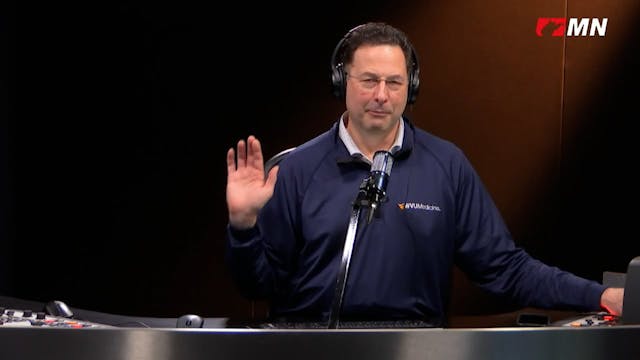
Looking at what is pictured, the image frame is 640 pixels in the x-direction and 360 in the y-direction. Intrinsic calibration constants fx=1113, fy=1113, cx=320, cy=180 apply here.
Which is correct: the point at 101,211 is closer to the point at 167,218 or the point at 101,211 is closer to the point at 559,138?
the point at 167,218

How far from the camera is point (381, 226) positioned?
266cm

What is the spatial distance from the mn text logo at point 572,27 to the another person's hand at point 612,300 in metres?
2.11

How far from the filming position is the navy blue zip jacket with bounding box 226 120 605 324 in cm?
258

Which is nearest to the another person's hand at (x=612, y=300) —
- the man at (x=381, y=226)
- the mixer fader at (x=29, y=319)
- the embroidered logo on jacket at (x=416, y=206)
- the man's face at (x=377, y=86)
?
the man at (x=381, y=226)

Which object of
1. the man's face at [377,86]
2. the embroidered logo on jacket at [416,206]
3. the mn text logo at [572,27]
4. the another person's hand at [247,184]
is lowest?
the embroidered logo on jacket at [416,206]

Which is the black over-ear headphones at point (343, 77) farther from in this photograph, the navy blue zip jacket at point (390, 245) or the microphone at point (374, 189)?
the microphone at point (374, 189)

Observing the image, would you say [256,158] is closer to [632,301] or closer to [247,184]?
[247,184]

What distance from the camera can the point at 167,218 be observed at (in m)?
4.57

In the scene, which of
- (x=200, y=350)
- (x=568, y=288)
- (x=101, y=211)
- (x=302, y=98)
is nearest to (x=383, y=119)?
(x=568, y=288)

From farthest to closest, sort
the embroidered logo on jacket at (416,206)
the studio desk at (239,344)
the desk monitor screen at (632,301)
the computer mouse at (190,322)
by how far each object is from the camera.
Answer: the embroidered logo on jacket at (416,206)
the computer mouse at (190,322)
the desk monitor screen at (632,301)
the studio desk at (239,344)

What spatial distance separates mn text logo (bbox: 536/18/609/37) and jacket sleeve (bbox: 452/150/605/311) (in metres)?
1.61

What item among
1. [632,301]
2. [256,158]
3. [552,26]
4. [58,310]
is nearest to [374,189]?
[256,158]

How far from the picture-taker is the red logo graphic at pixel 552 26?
427 cm

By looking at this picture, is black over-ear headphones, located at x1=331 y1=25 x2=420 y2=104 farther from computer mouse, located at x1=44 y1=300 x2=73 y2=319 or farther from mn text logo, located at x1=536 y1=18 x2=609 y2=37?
mn text logo, located at x1=536 y1=18 x2=609 y2=37
